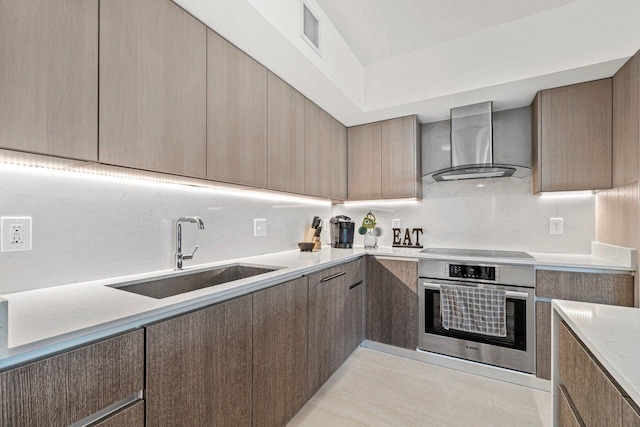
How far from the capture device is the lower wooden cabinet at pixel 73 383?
26.5 inches

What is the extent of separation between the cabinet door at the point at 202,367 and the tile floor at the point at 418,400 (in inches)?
26.5

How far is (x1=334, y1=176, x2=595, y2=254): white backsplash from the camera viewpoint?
97.8 inches

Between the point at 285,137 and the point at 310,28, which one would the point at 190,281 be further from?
the point at 310,28

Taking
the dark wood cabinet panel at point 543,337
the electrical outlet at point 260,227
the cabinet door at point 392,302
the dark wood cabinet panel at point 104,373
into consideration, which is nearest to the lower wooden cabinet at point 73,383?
the dark wood cabinet panel at point 104,373

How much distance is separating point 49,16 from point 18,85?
265mm

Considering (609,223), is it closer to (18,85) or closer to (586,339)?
(586,339)

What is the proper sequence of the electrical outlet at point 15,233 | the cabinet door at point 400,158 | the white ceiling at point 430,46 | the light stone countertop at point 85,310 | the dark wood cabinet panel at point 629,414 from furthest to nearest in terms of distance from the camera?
the cabinet door at point 400,158 < the white ceiling at point 430,46 < the electrical outlet at point 15,233 < the light stone countertop at point 85,310 < the dark wood cabinet panel at point 629,414

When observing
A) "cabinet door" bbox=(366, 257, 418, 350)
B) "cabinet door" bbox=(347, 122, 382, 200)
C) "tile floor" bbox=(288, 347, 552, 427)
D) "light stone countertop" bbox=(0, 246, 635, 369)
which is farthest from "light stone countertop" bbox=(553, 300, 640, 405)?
"cabinet door" bbox=(347, 122, 382, 200)

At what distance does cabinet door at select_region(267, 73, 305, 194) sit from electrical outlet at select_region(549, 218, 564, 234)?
84.9 inches

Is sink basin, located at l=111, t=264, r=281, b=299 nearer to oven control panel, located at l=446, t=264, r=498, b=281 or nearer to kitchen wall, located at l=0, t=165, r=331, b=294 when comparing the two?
kitchen wall, located at l=0, t=165, r=331, b=294

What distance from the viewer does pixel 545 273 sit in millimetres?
2084

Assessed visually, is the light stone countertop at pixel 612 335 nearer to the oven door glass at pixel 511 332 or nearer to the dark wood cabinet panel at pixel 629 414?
the dark wood cabinet panel at pixel 629 414

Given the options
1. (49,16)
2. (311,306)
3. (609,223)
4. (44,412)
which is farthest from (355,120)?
(44,412)

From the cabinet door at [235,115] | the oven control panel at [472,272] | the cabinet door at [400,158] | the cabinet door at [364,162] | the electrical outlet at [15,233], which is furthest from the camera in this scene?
the cabinet door at [364,162]
